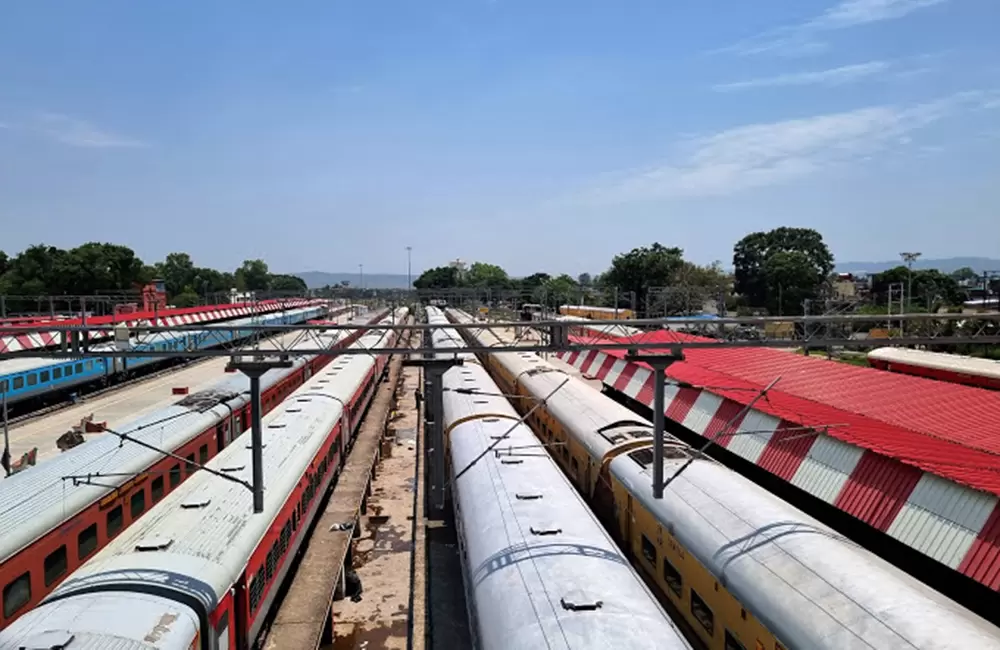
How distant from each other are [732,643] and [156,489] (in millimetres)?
13749

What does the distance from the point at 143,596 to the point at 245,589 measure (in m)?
2.26

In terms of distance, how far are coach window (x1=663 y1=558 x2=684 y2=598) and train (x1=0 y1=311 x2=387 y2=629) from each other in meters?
7.29

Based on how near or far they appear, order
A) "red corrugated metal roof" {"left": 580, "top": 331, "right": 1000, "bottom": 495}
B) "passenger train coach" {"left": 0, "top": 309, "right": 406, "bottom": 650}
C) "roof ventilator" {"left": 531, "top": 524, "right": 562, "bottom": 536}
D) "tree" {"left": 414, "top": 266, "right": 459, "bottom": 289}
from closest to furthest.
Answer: "passenger train coach" {"left": 0, "top": 309, "right": 406, "bottom": 650}, "roof ventilator" {"left": 531, "top": 524, "right": 562, "bottom": 536}, "red corrugated metal roof" {"left": 580, "top": 331, "right": 1000, "bottom": 495}, "tree" {"left": 414, "top": 266, "right": 459, "bottom": 289}

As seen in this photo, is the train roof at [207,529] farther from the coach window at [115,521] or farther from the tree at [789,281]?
the tree at [789,281]

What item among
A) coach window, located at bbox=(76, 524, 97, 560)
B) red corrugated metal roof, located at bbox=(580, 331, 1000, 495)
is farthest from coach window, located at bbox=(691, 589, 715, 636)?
coach window, located at bbox=(76, 524, 97, 560)

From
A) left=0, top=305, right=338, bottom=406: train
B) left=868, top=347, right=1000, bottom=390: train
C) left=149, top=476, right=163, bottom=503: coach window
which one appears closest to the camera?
left=149, top=476, right=163, bottom=503: coach window

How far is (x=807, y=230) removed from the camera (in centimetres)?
11562

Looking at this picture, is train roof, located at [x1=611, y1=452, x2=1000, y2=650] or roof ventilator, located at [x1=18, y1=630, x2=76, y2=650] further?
train roof, located at [x1=611, y1=452, x2=1000, y2=650]

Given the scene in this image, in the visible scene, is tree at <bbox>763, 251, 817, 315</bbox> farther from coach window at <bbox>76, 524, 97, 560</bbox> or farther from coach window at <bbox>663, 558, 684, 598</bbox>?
coach window at <bbox>76, 524, 97, 560</bbox>

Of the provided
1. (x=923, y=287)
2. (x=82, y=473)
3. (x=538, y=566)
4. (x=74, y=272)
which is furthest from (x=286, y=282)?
(x=538, y=566)

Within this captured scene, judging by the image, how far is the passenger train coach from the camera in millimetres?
8305

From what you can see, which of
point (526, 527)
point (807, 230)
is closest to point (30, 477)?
point (526, 527)

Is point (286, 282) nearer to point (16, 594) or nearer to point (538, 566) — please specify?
point (16, 594)

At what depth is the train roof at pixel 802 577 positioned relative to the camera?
304 inches
